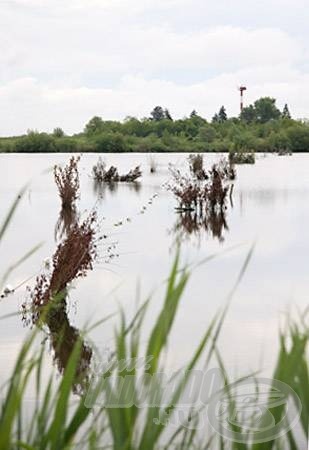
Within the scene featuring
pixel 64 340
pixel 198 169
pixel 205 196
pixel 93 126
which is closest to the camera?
pixel 64 340

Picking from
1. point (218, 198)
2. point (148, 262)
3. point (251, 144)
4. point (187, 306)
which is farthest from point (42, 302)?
point (251, 144)

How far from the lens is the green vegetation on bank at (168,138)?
64.7 m

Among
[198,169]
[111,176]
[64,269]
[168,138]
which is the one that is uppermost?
[64,269]

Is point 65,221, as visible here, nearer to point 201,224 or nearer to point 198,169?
point 201,224

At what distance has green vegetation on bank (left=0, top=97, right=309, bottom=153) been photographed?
64688mm

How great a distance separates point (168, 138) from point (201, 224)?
188 feet

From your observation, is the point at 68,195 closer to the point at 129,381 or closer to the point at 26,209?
the point at 26,209

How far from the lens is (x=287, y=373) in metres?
1.40

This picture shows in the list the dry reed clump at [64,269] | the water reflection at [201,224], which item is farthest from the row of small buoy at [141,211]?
the dry reed clump at [64,269]

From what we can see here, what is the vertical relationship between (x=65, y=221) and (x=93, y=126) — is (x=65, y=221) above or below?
above

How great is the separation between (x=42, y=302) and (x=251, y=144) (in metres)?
61.4

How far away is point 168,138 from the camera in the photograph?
70000 millimetres

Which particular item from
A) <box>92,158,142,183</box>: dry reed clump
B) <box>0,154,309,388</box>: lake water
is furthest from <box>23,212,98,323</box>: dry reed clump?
<box>92,158,142,183</box>: dry reed clump

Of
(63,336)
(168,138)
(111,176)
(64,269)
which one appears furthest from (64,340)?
(168,138)
